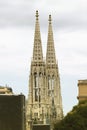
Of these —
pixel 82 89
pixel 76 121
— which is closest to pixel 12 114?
pixel 76 121

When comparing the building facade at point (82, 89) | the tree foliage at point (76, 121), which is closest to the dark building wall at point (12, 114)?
the tree foliage at point (76, 121)

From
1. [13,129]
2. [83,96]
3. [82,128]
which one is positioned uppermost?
[83,96]

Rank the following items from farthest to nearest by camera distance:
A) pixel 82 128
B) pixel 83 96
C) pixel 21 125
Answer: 1. pixel 83 96
2. pixel 82 128
3. pixel 21 125

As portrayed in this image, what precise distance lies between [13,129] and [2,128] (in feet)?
0.66

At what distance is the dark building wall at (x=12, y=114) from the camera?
10.6 metres

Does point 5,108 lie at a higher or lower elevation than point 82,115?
lower

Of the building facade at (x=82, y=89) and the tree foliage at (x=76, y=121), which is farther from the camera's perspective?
the building facade at (x=82, y=89)

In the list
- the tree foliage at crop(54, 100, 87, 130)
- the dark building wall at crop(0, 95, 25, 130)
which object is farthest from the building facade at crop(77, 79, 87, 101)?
the dark building wall at crop(0, 95, 25, 130)

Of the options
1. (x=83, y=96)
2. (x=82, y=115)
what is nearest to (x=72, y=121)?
(x=82, y=115)

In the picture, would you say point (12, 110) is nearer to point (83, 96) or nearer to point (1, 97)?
point (1, 97)

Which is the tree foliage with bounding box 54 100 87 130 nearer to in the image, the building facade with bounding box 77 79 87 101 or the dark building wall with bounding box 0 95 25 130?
the building facade with bounding box 77 79 87 101

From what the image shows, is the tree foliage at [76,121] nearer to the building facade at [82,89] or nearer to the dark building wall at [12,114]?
the building facade at [82,89]

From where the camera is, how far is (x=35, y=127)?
1645 centimetres

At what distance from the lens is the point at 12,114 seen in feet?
34.9
